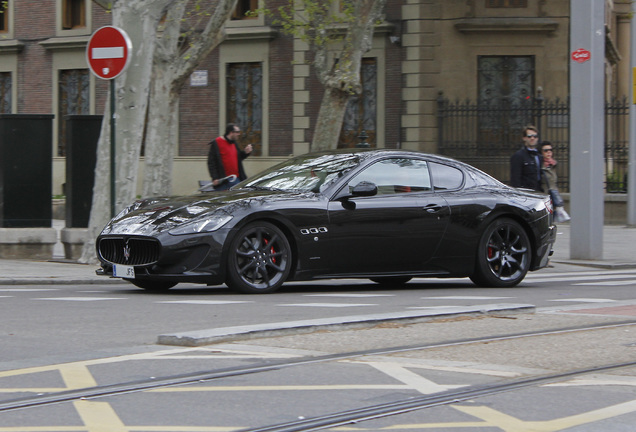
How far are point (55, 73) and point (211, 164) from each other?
17988 millimetres

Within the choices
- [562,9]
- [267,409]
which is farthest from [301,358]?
[562,9]

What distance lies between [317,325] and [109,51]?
679 cm

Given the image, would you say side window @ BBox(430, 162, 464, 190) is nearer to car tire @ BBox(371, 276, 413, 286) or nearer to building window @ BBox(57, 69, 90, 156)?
car tire @ BBox(371, 276, 413, 286)

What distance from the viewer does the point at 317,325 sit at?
761cm

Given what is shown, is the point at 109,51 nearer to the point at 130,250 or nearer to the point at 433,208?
the point at 130,250

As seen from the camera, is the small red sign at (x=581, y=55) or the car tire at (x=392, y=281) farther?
the small red sign at (x=581, y=55)

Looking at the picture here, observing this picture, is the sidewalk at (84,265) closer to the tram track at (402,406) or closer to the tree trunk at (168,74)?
the tree trunk at (168,74)

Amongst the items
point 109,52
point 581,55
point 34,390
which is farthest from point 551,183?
point 34,390

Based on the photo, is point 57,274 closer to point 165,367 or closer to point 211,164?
point 211,164

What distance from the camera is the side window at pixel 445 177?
11711 mm

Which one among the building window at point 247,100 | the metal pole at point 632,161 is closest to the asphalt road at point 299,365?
the metal pole at point 632,161

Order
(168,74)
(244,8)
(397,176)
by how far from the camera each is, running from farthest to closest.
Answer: (244,8)
(168,74)
(397,176)

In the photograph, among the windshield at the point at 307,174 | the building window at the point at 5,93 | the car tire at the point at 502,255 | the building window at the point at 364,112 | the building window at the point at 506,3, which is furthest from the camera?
the building window at the point at 5,93

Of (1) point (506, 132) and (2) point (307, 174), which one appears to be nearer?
(2) point (307, 174)
